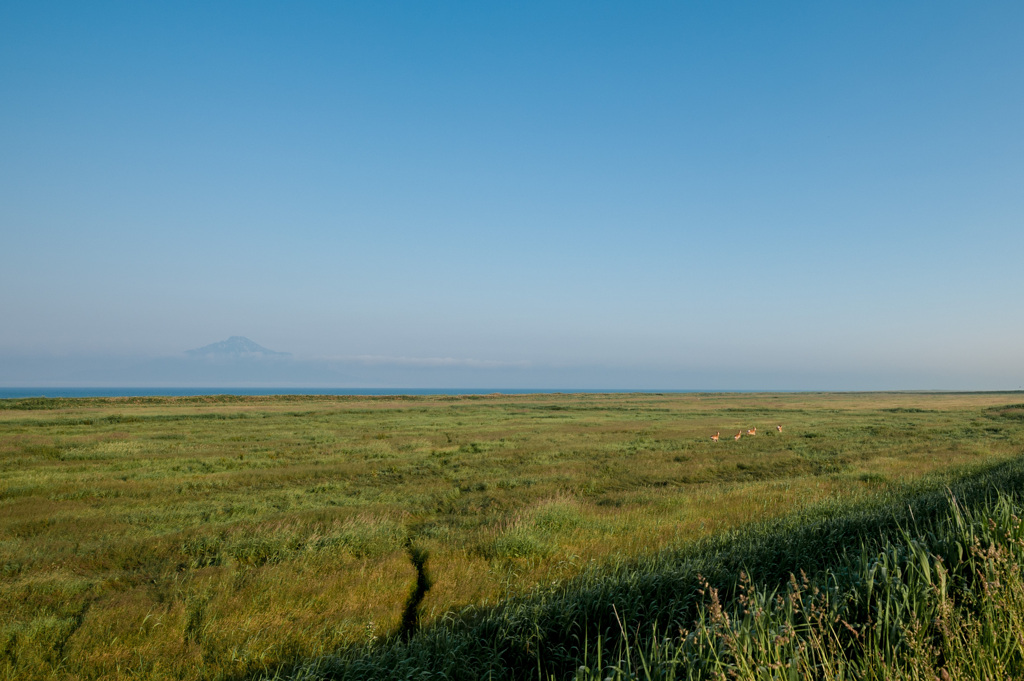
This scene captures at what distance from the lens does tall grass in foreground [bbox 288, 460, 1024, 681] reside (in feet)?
12.1

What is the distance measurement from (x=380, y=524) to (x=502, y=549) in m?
3.51

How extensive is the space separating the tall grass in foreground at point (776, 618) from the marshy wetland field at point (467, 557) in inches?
2.2

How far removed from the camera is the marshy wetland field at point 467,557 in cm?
546

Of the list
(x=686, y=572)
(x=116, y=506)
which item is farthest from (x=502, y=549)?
(x=116, y=506)

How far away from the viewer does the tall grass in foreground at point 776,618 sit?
145 inches

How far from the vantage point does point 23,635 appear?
271 inches

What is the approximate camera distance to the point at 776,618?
14.9ft

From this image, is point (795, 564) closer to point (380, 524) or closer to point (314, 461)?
point (380, 524)

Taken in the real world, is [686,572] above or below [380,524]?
above

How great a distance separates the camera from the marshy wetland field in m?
5.46

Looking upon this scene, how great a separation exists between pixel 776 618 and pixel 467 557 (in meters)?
6.94

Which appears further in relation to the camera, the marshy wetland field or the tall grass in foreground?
the marshy wetland field

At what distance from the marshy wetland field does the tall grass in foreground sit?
0.06 m

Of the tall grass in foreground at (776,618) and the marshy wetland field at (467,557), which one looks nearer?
the tall grass in foreground at (776,618)
